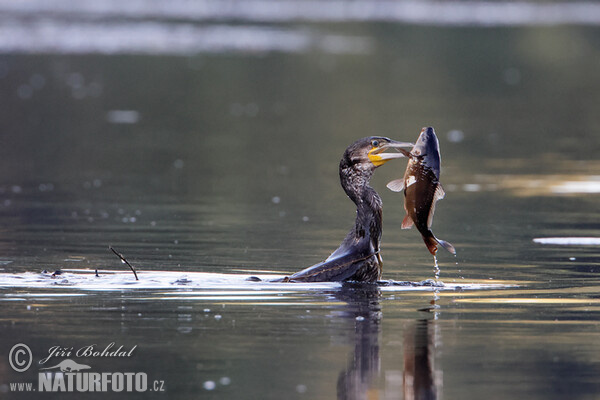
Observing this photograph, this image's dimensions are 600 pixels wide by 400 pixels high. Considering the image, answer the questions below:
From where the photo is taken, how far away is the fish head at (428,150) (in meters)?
11.7

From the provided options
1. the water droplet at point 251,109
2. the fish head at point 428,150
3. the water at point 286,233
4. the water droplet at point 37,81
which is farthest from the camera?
the water droplet at point 37,81

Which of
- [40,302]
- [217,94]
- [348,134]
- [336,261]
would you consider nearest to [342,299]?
[336,261]

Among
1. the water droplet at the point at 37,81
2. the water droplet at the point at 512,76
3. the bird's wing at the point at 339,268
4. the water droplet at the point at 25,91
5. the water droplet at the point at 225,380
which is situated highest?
the water droplet at the point at 512,76

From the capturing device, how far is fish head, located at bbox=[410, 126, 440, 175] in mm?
11680

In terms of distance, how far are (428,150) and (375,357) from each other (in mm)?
2849

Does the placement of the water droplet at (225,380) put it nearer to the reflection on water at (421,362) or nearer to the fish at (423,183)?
the reflection on water at (421,362)

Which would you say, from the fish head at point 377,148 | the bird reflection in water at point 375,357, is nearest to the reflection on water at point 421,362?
the bird reflection in water at point 375,357

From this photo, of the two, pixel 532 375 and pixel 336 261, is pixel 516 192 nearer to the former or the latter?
pixel 336 261

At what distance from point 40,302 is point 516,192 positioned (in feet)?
31.7

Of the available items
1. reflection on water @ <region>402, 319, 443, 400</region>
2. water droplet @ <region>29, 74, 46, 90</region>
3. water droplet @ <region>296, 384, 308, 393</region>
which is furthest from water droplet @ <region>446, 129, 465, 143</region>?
water droplet @ <region>296, 384, 308, 393</region>

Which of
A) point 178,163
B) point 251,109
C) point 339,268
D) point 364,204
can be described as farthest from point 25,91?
point 339,268

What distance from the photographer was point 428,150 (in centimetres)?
1168

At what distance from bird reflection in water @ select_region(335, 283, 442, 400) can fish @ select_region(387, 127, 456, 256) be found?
0.68 metres

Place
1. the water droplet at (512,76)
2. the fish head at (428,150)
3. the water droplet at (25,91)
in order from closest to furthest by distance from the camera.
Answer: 1. the fish head at (428,150)
2. the water droplet at (25,91)
3. the water droplet at (512,76)
